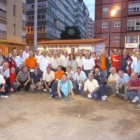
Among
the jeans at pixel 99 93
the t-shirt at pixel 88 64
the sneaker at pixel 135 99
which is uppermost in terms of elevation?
the t-shirt at pixel 88 64

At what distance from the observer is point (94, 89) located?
8.59 meters

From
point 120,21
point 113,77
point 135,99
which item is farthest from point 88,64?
point 120,21

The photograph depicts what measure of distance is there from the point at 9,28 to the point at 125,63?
27.4 metres

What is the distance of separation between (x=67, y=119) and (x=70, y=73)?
3.99 m

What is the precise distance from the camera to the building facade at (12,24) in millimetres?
31688

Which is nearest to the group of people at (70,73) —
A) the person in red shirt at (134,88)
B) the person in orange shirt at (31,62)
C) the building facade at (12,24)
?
the person in orange shirt at (31,62)

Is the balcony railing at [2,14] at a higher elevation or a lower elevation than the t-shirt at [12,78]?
higher

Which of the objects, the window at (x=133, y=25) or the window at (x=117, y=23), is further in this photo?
the window at (x=117, y=23)

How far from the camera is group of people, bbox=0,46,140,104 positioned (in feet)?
28.5

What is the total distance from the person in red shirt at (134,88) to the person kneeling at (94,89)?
100 centimetres

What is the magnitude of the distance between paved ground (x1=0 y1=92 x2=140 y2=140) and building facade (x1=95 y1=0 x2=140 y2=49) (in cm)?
3521

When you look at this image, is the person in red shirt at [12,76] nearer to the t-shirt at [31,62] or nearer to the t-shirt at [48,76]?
the t-shirt at [31,62]

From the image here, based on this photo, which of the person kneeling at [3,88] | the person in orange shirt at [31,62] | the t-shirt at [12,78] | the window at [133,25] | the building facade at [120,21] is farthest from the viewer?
the building facade at [120,21]

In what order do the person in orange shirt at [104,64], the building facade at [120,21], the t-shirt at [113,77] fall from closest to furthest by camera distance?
the t-shirt at [113,77]
the person in orange shirt at [104,64]
the building facade at [120,21]
